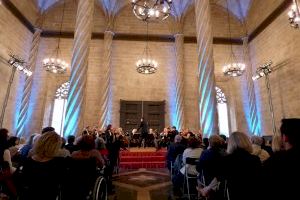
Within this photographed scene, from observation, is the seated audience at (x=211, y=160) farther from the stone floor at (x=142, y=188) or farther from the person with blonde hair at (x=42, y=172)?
the person with blonde hair at (x=42, y=172)

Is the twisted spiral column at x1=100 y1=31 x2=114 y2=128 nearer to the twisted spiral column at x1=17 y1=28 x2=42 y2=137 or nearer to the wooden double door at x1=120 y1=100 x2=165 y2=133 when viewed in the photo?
the wooden double door at x1=120 y1=100 x2=165 y2=133

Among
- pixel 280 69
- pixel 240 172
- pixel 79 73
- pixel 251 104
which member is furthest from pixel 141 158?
pixel 280 69

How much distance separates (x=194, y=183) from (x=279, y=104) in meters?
10.5

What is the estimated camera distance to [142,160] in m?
8.70

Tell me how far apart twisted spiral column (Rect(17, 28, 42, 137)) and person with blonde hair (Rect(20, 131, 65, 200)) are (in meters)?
12.0

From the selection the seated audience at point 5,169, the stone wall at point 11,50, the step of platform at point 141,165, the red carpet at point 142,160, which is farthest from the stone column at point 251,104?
the stone wall at point 11,50

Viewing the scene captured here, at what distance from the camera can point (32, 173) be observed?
7.41ft

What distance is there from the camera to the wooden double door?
14008mm

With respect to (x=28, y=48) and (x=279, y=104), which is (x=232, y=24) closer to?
(x=279, y=104)

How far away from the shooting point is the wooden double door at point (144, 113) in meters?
14.0

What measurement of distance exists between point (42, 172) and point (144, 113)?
471 inches

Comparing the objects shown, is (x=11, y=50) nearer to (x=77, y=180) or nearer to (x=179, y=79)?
(x=179, y=79)

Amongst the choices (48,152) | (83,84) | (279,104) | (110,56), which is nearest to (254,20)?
(279,104)

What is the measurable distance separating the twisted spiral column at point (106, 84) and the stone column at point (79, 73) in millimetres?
5221
